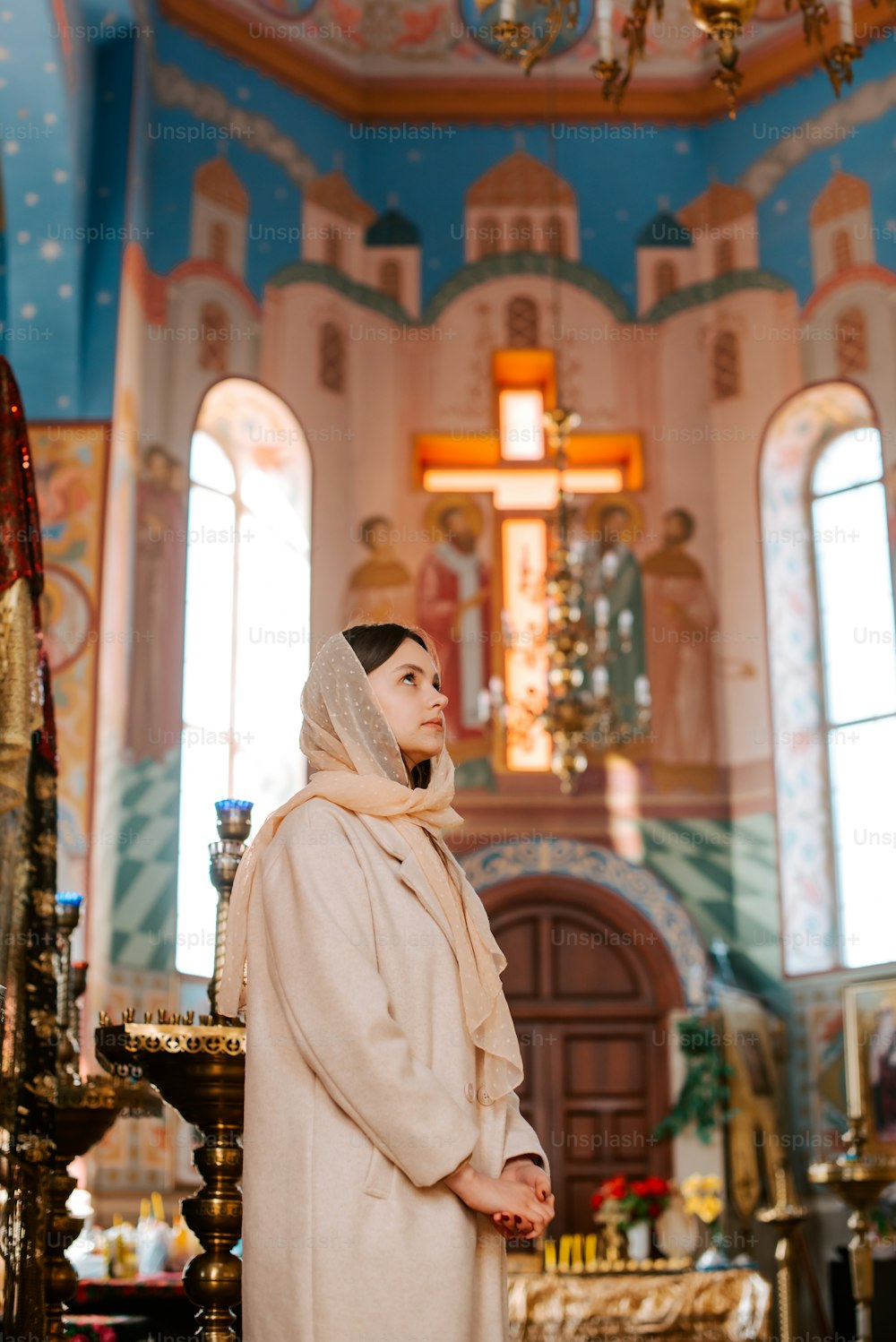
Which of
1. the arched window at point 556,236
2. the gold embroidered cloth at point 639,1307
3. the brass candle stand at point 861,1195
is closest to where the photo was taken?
the brass candle stand at point 861,1195

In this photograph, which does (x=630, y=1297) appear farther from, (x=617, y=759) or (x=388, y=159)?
(x=388, y=159)

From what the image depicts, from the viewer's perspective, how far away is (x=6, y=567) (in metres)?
3.84

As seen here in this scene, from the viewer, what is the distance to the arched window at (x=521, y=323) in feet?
43.0

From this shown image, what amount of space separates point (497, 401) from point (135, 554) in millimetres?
3497

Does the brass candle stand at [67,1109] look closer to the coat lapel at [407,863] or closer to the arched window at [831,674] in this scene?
the coat lapel at [407,863]

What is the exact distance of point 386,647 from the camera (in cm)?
292

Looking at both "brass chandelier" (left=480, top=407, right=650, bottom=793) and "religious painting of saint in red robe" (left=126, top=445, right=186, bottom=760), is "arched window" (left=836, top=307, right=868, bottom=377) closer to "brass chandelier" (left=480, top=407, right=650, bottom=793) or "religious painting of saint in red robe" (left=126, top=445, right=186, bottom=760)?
"brass chandelier" (left=480, top=407, right=650, bottom=793)

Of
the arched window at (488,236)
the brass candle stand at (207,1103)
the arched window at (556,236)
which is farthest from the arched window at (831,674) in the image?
the brass candle stand at (207,1103)

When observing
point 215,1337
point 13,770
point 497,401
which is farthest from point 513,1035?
point 497,401

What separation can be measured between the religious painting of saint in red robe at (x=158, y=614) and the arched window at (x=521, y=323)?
323cm

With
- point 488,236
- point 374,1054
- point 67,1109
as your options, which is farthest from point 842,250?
point 374,1054

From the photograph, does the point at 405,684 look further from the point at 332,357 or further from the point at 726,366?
the point at 726,366

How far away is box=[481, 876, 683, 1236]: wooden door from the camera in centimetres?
1129

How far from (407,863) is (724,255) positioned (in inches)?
443
